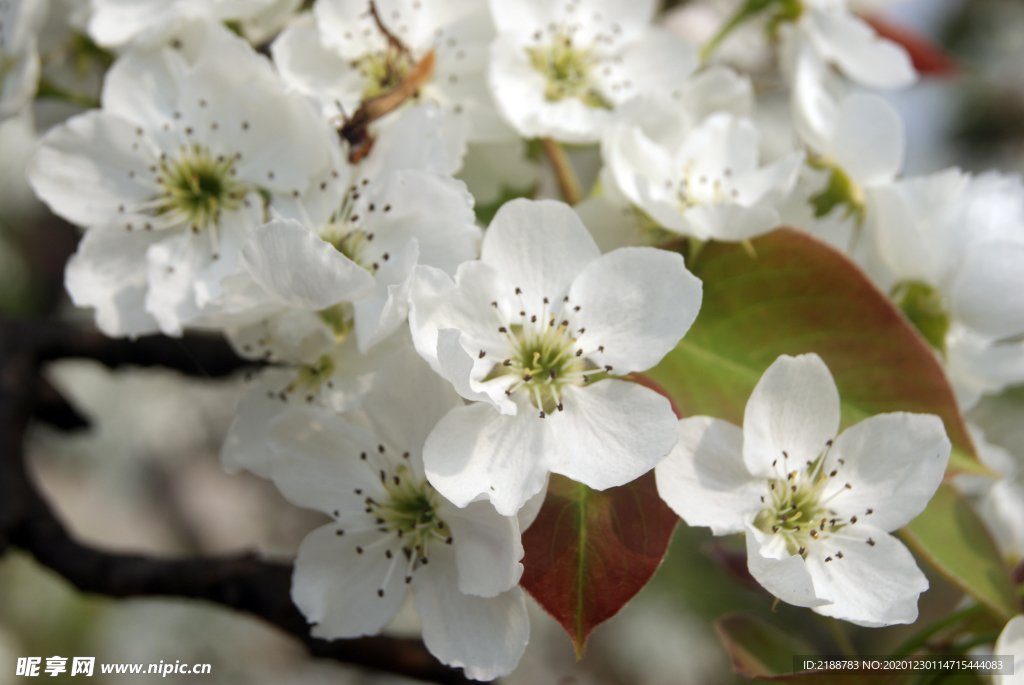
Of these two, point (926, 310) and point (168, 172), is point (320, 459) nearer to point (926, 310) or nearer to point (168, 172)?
point (168, 172)

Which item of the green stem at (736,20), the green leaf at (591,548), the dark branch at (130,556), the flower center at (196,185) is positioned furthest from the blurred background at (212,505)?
the green leaf at (591,548)

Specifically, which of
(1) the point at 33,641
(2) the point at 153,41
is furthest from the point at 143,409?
(2) the point at 153,41

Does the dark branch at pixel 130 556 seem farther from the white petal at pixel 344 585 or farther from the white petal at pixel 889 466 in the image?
the white petal at pixel 889 466

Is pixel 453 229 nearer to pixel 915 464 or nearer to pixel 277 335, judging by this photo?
pixel 277 335

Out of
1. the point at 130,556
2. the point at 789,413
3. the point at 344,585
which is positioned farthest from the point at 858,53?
the point at 130,556

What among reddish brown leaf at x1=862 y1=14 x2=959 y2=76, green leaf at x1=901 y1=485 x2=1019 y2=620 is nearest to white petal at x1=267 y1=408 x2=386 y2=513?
green leaf at x1=901 y1=485 x2=1019 y2=620

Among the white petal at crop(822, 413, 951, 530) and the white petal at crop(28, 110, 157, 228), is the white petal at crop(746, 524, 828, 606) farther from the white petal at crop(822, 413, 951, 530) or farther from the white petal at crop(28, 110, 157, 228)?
the white petal at crop(28, 110, 157, 228)
